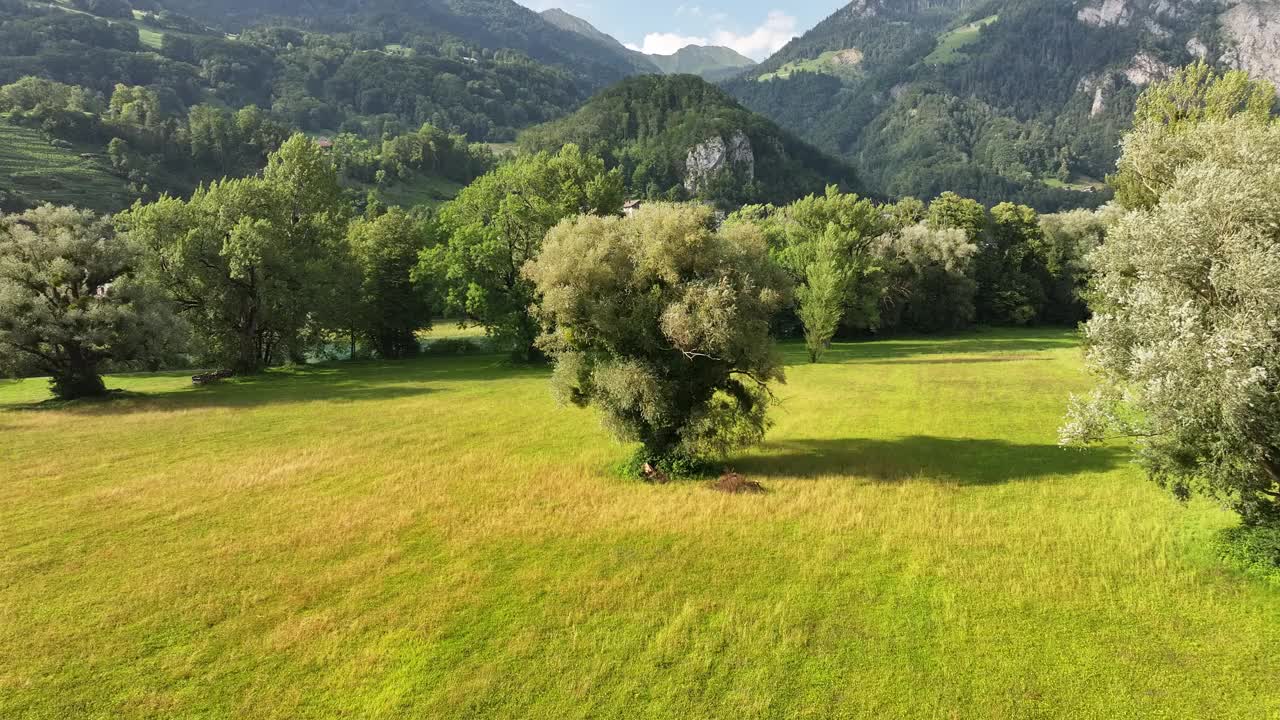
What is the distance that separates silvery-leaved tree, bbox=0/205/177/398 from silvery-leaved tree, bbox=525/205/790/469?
32.1 metres

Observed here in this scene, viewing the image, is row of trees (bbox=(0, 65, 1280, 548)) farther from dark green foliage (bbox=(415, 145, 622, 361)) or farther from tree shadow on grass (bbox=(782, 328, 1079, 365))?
tree shadow on grass (bbox=(782, 328, 1079, 365))

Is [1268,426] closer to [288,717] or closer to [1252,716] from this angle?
[1252,716]

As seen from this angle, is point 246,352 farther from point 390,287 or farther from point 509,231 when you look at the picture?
point 509,231

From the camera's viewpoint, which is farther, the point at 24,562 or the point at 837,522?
the point at 837,522

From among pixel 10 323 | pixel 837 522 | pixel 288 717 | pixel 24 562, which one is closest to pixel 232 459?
pixel 24 562

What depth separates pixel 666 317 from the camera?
2303 cm

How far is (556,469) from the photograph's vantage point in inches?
1057

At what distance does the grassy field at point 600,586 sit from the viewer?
1197 centimetres

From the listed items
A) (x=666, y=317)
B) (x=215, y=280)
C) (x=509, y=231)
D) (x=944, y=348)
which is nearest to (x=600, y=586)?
(x=666, y=317)

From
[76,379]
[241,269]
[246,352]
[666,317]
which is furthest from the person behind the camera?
[246,352]

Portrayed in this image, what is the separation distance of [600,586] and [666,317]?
33.6 feet

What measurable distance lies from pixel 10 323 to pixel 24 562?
29.9 metres

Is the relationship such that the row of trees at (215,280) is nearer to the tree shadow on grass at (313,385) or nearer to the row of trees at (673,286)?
the row of trees at (673,286)

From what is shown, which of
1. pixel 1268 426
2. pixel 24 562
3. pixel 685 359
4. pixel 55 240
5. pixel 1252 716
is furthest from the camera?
pixel 55 240
